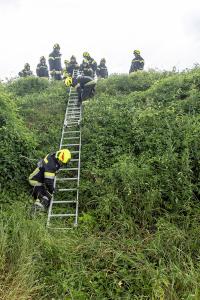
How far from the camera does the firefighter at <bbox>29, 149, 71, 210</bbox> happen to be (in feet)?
30.2

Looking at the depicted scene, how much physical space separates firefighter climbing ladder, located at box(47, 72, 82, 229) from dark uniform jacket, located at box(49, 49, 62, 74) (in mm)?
9053

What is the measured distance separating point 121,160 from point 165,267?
342 cm

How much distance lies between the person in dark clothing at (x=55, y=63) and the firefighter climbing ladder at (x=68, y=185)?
871 centimetres

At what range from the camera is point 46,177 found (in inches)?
361

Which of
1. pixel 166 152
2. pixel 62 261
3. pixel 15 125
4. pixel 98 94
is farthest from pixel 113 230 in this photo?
pixel 98 94

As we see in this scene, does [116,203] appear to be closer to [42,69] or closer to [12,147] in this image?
[12,147]

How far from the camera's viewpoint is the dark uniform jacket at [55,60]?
21.4m

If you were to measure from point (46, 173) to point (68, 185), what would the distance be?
3.52 feet

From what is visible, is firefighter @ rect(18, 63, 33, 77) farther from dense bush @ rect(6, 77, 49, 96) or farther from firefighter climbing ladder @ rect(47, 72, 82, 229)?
firefighter climbing ladder @ rect(47, 72, 82, 229)

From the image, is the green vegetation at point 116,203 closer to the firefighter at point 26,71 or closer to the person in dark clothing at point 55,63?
the person in dark clothing at point 55,63

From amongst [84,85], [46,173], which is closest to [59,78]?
[84,85]

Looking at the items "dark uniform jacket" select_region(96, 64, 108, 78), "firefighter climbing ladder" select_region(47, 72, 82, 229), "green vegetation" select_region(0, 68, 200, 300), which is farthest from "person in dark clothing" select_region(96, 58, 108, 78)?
"firefighter climbing ladder" select_region(47, 72, 82, 229)

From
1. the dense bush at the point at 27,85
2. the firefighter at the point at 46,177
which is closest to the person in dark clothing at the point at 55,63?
the dense bush at the point at 27,85

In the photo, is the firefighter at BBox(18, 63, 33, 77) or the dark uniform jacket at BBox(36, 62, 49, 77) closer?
the dark uniform jacket at BBox(36, 62, 49, 77)
